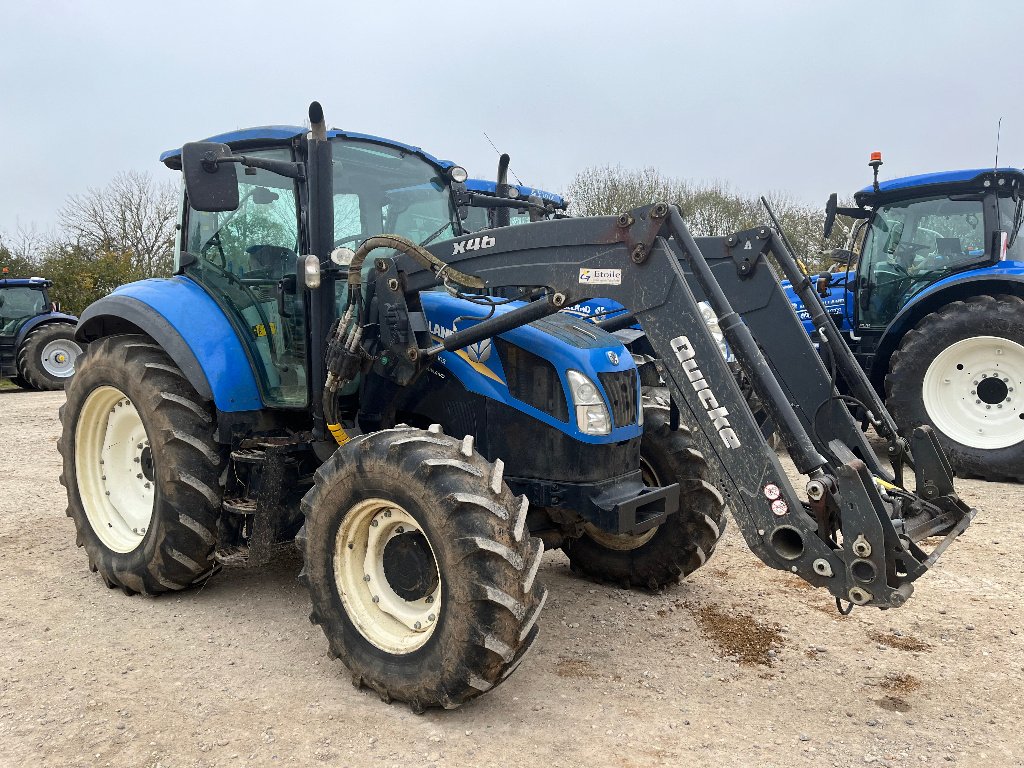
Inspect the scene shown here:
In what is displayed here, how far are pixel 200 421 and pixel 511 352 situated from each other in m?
1.66

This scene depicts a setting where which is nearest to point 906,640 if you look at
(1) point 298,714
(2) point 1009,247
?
(1) point 298,714

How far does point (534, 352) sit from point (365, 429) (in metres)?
1.02

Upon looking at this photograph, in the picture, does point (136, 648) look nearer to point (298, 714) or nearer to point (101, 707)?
point (101, 707)

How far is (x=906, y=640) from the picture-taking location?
148 inches

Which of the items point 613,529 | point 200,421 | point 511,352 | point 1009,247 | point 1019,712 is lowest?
point 1019,712

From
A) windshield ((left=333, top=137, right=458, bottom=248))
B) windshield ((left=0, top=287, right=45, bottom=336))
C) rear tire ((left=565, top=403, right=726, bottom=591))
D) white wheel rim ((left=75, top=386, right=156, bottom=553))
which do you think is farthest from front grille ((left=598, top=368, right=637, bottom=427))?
windshield ((left=0, top=287, right=45, bottom=336))

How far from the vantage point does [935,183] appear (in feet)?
26.2

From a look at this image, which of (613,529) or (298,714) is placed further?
(613,529)

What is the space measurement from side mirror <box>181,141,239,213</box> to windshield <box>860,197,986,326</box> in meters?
6.96

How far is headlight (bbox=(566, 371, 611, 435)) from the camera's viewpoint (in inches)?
135

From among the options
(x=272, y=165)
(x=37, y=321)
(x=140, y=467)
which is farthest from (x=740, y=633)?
(x=37, y=321)

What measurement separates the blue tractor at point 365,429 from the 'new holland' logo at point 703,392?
1.68 ft

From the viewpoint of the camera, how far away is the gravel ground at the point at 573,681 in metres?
2.85

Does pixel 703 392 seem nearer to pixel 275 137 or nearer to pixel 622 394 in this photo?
pixel 622 394
